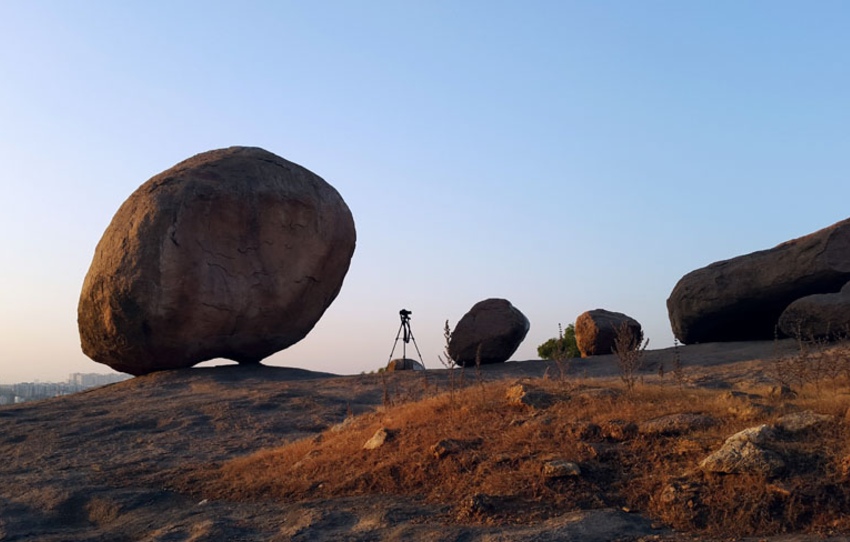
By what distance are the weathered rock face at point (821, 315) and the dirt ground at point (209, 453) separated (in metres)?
0.44

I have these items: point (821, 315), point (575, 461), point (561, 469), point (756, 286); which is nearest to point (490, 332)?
point (756, 286)

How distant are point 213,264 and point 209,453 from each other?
747 centimetres

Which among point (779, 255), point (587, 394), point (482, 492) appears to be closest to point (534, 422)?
point (587, 394)

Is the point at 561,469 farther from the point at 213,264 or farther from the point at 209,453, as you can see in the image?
the point at 213,264

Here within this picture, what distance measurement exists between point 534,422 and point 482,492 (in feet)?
4.25

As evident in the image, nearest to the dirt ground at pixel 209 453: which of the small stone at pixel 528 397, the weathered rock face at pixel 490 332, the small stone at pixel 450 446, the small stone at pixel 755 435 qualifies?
the weathered rock face at pixel 490 332

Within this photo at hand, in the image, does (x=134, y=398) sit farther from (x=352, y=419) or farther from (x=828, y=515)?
(x=828, y=515)

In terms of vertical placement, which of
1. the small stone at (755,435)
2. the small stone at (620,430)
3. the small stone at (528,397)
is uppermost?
the small stone at (528,397)

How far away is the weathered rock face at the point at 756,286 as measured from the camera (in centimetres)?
1334

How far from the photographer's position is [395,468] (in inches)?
242

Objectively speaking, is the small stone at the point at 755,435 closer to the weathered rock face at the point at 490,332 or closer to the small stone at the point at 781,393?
the small stone at the point at 781,393

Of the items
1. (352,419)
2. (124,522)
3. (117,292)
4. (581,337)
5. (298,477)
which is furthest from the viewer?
(581,337)

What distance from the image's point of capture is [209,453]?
8688 millimetres

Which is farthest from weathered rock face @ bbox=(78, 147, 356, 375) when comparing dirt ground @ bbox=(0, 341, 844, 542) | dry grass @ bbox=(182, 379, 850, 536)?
dry grass @ bbox=(182, 379, 850, 536)
